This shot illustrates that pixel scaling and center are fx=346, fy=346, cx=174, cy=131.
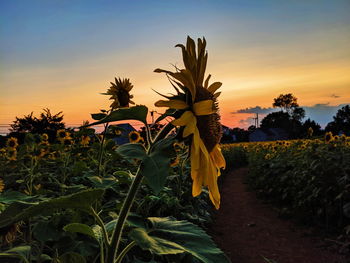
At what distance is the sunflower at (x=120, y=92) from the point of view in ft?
9.53

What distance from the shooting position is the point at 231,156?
703 inches

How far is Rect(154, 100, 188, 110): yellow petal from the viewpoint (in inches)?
42.0

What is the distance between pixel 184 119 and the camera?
1.06 m

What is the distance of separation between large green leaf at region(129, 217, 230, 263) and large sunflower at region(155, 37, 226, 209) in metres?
0.14

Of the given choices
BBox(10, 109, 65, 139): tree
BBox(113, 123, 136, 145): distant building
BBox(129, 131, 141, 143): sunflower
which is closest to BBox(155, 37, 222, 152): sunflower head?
BBox(113, 123, 136, 145): distant building

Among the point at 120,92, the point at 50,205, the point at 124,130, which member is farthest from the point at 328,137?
the point at 50,205

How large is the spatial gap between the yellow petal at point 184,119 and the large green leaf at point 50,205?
0.99 feet

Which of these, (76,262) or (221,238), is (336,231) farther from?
(76,262)

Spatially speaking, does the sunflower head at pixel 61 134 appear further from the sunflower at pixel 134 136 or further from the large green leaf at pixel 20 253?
the large green leaf at pixel 20 253

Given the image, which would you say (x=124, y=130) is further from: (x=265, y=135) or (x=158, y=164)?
(x=265, y=135)

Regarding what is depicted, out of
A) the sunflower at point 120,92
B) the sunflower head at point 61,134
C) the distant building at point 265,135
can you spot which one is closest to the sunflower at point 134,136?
the sunflower head at point 61,134

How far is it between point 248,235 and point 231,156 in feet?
39.4

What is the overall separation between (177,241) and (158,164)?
0.35m

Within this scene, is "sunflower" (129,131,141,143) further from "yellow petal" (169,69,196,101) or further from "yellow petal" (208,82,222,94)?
"yellow petal" (169,69,196,101)
